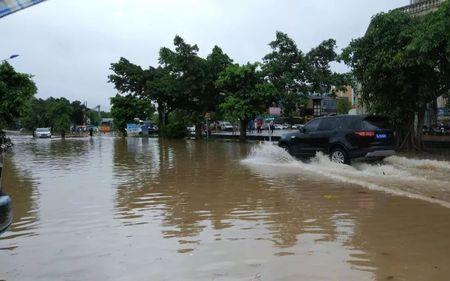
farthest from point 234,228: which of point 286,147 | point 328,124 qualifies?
point 286,147

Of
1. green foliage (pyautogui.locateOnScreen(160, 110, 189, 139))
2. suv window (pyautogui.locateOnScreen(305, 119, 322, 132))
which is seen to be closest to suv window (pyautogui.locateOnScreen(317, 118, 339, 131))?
suv window (pyautogui.locateOnScreen(305, 119, 322, 132))

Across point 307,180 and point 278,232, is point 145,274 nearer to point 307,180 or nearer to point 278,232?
point 278,232

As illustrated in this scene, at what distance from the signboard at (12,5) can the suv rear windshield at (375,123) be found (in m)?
10.6

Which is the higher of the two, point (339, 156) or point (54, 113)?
point (54, 113)

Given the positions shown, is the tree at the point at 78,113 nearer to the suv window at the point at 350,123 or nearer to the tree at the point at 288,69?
the tree at the point at 288,69

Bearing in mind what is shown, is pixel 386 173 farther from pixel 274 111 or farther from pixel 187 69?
pixel 187 69

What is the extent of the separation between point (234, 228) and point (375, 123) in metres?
8.39

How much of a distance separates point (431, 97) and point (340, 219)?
13884mm

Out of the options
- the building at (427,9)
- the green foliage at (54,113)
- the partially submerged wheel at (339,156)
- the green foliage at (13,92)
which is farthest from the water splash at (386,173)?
the green foliage at (54,113)

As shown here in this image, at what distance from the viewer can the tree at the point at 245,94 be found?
32.7 meters

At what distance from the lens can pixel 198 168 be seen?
1551cm

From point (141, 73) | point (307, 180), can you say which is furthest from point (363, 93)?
point (141, 73)

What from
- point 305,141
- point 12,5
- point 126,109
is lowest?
point 305,141

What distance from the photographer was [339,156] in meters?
14.3
